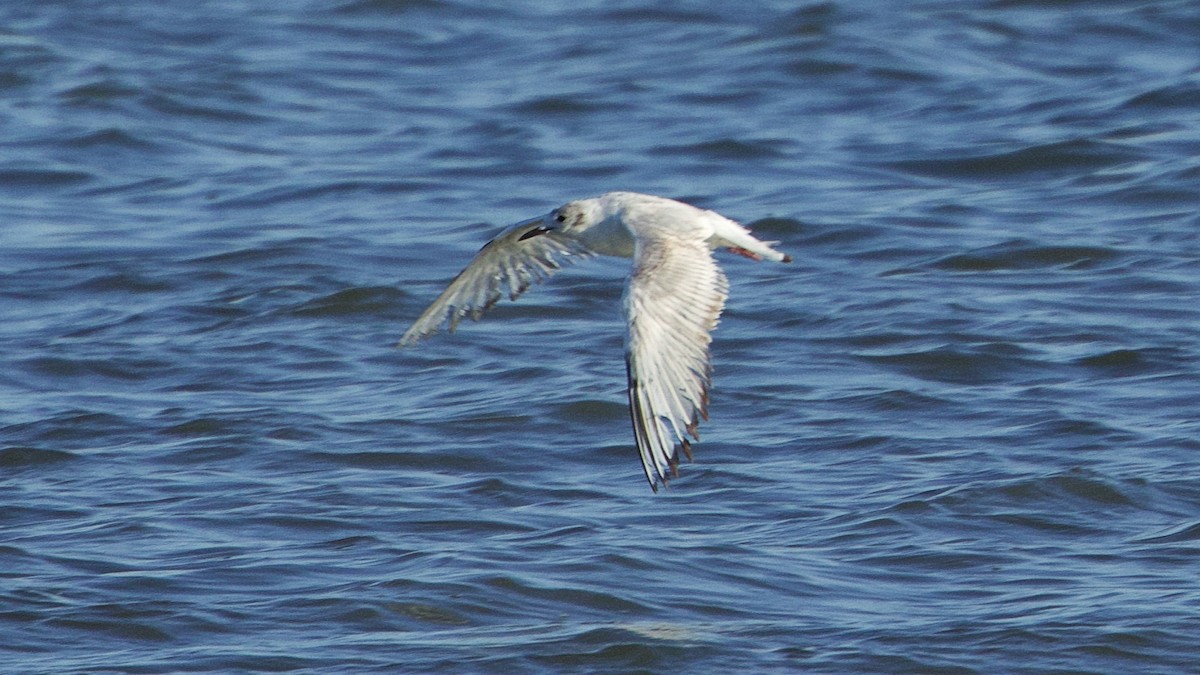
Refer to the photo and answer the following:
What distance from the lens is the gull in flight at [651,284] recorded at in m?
5.79

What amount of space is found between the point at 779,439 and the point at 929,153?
5351mm

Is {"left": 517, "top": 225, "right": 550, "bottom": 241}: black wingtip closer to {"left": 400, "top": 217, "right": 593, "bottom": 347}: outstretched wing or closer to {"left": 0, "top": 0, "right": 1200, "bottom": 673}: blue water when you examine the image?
{"left": 400, "top": 217, "right": 593, "bottom": 347}: outstretched wing

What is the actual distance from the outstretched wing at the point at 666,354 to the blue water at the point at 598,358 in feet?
2.38

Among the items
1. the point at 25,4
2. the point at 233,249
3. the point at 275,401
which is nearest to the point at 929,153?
the point at 233,249

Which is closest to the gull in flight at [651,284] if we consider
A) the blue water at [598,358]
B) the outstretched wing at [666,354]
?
the outstretched wing at [666,354]

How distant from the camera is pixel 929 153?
509 inches

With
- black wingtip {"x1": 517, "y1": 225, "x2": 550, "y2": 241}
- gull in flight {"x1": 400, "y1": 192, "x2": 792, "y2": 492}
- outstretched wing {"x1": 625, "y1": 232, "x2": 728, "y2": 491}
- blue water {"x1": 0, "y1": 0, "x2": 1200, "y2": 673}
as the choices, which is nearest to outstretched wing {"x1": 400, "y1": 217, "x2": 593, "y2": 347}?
gull in flight {"x1": 400, "y1": 192, "x2": 792, "y2": 492}

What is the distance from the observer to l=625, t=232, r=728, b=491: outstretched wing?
227 inches

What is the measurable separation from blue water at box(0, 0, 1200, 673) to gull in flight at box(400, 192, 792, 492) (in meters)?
0.71

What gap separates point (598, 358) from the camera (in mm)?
9266

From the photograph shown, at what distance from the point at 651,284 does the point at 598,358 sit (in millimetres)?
3307

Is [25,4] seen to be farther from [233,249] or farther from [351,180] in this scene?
[233,249]

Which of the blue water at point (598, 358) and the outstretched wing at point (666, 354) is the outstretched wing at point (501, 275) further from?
the outstretched wing at point (666, 354)

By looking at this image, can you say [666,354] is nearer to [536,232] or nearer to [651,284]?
[651,284]
